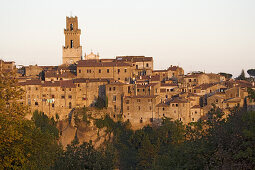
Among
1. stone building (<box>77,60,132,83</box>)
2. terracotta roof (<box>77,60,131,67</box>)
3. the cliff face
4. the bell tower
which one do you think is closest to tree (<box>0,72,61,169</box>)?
the cliff face

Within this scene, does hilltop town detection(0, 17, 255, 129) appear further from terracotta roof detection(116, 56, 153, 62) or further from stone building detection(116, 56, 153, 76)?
terracotta roof detection(116, 56, 153, 62)

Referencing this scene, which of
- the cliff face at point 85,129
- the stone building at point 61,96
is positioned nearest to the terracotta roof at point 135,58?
the stone building at point 61,96

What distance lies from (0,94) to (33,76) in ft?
140

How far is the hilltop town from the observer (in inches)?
1902

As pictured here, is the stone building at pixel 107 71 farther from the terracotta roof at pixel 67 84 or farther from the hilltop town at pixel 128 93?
the terracotta roof at pixel 67 84

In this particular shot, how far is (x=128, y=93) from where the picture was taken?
50.6 metres

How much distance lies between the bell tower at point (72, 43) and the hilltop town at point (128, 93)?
9.97 meters

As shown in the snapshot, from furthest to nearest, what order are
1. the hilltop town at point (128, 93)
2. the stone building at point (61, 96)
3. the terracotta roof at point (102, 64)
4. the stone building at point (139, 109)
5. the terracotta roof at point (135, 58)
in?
the terracotta roof at point (135, 58), the terracotta roof at point (102, 64), the stone building at point (61, 96), the stone building at point (139, 109), the hilltop town at point (128, 93)

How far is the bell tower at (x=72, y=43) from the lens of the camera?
2709 inches

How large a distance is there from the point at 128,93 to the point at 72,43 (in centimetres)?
2227

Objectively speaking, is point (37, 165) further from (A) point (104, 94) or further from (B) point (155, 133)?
(A) point (104, 94)

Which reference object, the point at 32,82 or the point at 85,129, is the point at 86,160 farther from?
the point at 32,82

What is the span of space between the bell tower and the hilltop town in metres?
9.97

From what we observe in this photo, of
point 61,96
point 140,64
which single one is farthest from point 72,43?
point 61,96
